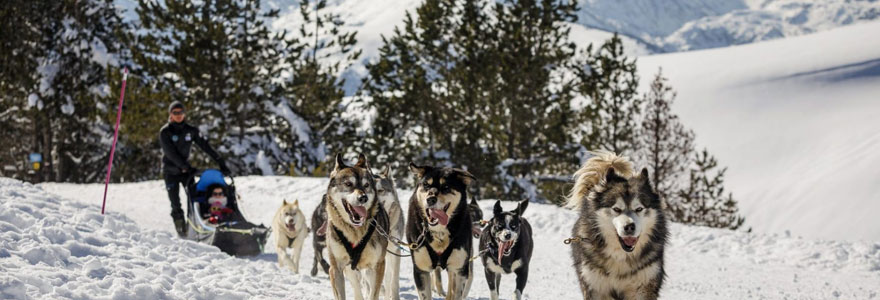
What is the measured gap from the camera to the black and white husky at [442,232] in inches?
245

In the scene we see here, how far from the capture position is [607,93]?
25250 mm

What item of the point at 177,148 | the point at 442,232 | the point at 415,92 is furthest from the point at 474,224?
the point at 415,92

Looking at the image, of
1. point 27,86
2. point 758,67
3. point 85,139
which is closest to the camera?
point 27,86

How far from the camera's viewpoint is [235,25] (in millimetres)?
28766

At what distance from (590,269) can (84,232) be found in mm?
5531

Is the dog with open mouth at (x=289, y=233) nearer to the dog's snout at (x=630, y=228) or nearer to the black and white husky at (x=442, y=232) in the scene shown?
the black and white husky at (x=442, y=232)

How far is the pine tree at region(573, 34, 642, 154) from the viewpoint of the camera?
24.2m

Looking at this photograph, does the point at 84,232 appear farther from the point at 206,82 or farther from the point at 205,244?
the point at 206,82

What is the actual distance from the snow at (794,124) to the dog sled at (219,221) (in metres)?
Result: 37.2

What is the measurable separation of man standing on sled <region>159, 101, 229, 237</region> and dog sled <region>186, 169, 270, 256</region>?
0.86 ft

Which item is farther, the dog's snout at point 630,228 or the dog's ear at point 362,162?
the dog's ear at point 362,162

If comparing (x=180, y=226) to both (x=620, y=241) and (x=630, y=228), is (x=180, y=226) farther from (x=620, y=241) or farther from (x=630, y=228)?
(x=630, y=228)

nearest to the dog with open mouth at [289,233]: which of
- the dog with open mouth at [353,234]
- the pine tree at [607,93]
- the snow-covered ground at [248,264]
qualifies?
the snow-covered ground at [248,264]

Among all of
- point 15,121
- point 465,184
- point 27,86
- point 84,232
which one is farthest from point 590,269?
point 15,121
